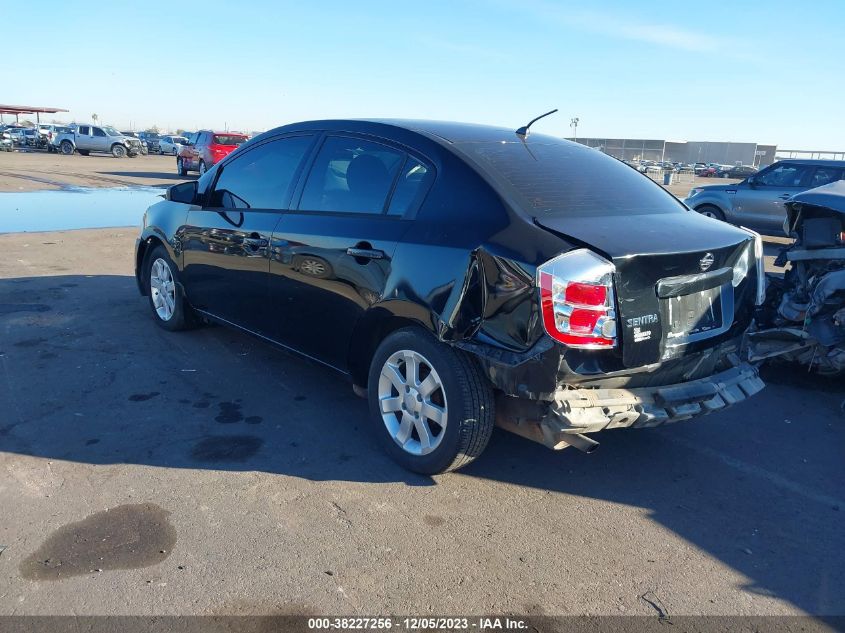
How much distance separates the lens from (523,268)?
3.14 meters

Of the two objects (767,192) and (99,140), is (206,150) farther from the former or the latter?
(99,140)

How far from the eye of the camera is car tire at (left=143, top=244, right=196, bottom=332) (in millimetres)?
5836

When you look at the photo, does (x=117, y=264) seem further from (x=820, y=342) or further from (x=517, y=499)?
(x=820, y=342)

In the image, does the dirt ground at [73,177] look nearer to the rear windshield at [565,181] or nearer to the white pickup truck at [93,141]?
the white pickup truck at [93,141]

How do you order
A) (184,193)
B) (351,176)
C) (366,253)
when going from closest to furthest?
1. (366,253)
2. (351,176)
3. (184,193)

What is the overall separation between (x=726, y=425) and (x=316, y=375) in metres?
2.89

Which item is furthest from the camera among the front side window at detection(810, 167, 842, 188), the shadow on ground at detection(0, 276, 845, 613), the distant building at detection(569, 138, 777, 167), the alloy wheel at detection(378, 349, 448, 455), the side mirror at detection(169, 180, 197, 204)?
the distant building at detection(569, 138, 777, 167)

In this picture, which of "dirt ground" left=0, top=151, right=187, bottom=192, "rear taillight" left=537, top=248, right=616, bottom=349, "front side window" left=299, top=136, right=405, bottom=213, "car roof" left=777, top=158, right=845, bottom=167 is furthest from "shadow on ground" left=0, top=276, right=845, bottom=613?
"dirt ground" left=0, top=151, right=187, bottom=192

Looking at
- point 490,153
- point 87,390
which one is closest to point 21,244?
point 87,390

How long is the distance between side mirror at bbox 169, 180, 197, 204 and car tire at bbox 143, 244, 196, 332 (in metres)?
0.47

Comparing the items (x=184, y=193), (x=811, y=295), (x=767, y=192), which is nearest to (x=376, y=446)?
(x=184, y=193)

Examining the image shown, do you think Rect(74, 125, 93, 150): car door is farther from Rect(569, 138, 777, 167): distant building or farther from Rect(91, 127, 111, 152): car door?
Rect(569, 138, 777, 167): distant building

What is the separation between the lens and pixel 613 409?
10.6 feet

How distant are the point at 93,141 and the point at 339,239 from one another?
41.2 meters
